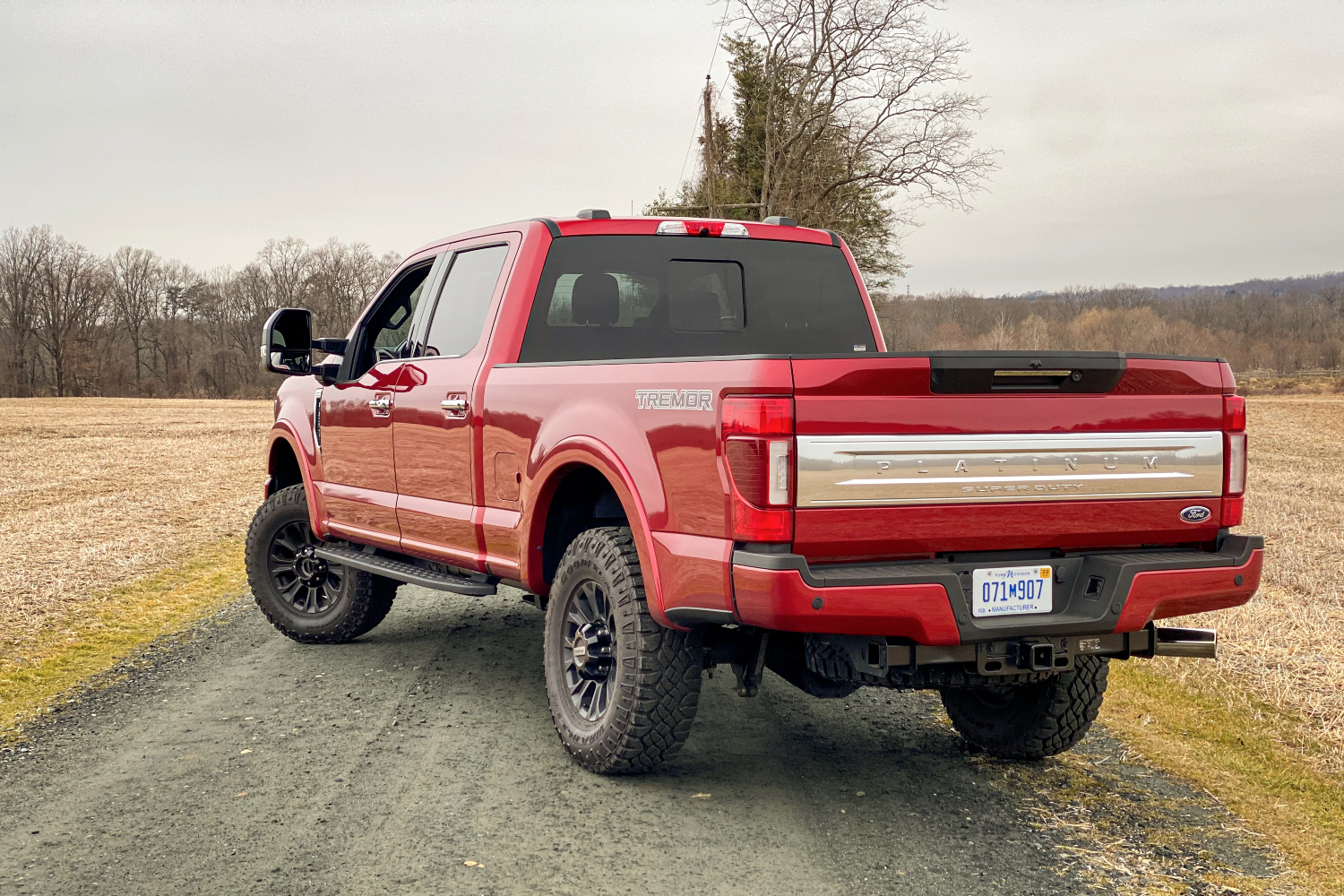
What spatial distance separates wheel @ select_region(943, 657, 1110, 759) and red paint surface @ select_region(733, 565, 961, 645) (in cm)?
109

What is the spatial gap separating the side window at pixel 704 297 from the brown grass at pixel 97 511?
14.0ft

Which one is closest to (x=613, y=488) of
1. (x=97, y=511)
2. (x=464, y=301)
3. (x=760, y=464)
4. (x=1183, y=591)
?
(x=760, y=464)

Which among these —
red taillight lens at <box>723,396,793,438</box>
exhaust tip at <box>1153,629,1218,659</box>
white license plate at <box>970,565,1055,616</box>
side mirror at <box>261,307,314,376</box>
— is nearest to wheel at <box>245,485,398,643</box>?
side mirror at <box>261,307,314,376</box>

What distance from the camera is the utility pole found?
3478 cm

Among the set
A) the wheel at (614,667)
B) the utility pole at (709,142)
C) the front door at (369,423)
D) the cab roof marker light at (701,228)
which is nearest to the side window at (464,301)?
the front door at (369,423)

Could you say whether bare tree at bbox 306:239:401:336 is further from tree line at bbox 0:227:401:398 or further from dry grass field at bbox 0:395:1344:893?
dry grass field at bbox 0:395:1344:893

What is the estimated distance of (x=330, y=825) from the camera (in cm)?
389

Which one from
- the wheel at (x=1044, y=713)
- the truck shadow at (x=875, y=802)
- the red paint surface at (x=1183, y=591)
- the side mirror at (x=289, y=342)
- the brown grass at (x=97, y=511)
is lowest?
the brown grass at (x=97, y=511)

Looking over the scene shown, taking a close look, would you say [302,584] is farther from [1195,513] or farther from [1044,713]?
[1195,513]

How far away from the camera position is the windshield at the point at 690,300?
5.49 m

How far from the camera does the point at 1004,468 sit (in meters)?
3.76

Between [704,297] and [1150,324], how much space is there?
291ft

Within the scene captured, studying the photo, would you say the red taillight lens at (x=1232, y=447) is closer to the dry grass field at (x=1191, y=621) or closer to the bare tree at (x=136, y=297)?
the dry grass field at (x=1191, y=621)

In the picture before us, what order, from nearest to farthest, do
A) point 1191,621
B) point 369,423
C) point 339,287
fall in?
point 369,423, point 1191,621, point 339,287
